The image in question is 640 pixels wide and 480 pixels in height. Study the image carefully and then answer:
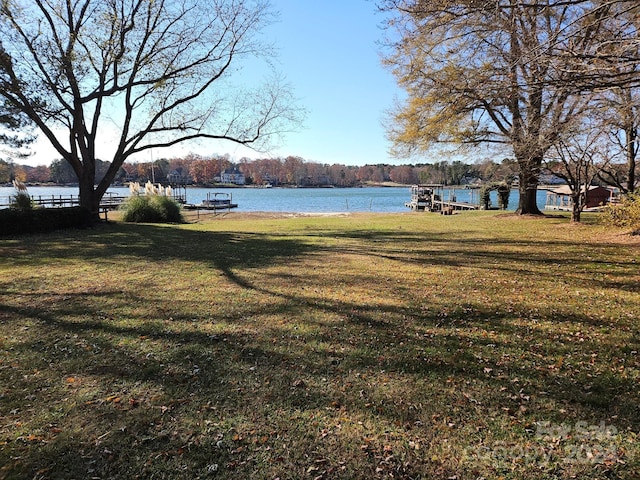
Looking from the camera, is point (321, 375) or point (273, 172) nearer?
point (321, 375)

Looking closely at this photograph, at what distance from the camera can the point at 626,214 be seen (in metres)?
11.3

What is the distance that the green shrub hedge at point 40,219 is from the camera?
13.0 metres

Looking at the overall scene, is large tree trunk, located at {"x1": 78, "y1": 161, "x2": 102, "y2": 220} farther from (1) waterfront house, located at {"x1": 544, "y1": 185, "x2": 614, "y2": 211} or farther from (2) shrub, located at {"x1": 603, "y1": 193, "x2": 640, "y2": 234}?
(1) waterfront house, located at {"x1": 544, "y1": 185, "x2": 614, "y2": 211}

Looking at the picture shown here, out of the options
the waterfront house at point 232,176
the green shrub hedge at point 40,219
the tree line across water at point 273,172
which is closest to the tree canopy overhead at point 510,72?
the green shrub hedge at point 40,219

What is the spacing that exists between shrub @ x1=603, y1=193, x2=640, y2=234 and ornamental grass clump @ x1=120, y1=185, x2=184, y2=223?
2057cm

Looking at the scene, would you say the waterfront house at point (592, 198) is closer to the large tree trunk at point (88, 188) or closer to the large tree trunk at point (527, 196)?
the large tree trunk at point (527, 196)

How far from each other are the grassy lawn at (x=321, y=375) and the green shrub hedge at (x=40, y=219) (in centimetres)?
683

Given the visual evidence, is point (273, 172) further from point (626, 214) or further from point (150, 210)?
point (626, 214)

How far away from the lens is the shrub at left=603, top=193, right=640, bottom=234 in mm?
10798

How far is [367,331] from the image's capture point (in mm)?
4785

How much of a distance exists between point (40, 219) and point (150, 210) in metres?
8.80

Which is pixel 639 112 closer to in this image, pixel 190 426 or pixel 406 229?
pixel 406 229

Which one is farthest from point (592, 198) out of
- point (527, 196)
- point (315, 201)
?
point (315, 201)

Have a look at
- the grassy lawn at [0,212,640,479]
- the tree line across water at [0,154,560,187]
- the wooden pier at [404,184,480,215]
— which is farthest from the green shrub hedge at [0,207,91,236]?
the tree line across water at [0,154,560,187]
